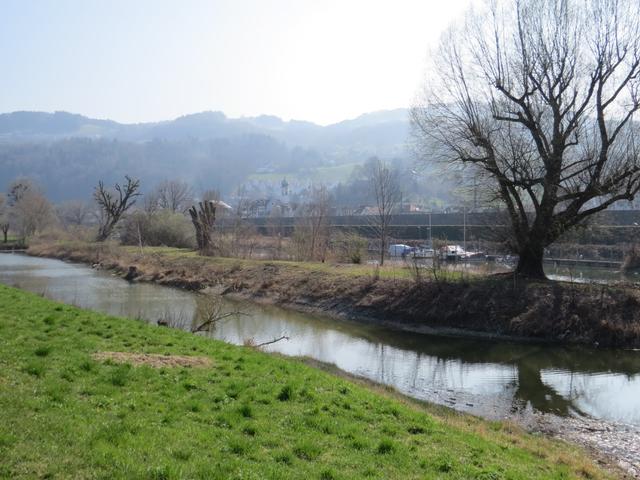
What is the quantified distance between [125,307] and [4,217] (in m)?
69.7

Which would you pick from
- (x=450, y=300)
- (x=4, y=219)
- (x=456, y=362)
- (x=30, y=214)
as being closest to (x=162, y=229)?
(x=30, y=214)

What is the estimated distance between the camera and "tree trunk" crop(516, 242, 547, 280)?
26.3 meters

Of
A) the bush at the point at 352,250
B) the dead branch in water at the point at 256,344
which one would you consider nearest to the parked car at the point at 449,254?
the bush at the point at 352,250

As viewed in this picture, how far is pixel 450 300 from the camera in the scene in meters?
25.6

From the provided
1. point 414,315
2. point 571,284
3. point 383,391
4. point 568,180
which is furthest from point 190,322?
point 568,180

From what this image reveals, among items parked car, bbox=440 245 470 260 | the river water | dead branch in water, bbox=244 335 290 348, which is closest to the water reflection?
the river water

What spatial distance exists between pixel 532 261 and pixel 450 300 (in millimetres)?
4560

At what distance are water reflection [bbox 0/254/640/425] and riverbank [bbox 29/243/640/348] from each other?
129 cm

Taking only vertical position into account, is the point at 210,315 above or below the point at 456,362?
above

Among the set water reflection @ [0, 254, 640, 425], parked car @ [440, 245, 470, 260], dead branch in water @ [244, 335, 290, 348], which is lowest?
water reflection @ [0, 254, 640, 425]

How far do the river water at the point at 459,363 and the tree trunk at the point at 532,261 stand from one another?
5660 millimetres

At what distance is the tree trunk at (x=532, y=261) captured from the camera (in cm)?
2631

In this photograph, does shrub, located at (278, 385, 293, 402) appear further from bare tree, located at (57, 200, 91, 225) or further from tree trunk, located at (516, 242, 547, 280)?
bare tree, located at (57, 200, 91, 225)

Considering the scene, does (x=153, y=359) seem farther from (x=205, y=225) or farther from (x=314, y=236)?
(x=205, y=225)
